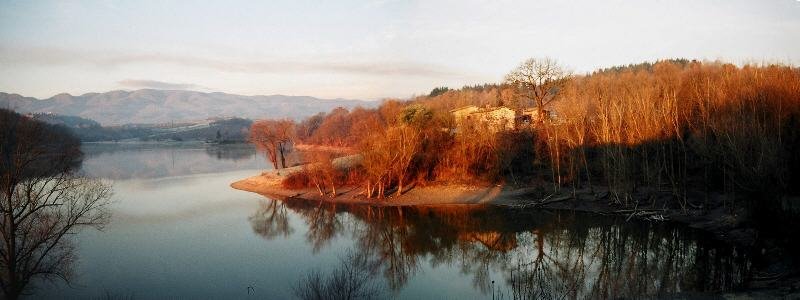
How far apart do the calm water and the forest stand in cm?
Result: 410

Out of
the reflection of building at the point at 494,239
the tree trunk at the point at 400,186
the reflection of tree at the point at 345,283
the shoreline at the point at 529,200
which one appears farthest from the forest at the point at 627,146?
the reflection of tree at the point at 345,283

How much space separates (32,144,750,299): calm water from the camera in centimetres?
1781

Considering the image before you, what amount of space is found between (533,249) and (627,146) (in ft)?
40.1

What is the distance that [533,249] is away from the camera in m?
24.1

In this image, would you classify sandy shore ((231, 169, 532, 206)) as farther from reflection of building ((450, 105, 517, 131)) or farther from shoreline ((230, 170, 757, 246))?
reflection of building ((450, 105, 517, 131))

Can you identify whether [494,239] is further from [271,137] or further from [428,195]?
[271,137]

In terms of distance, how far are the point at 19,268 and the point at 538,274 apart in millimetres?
21270

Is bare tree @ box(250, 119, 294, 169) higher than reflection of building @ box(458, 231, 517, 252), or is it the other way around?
bare tree @ box(250, 119, 294, 169)

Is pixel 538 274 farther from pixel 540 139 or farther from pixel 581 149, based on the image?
pixel 540 139

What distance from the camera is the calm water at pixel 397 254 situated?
17812 mm

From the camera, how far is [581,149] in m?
34.8

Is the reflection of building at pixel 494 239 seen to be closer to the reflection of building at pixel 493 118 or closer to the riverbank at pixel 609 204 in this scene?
the riverbank at pixel 609 204

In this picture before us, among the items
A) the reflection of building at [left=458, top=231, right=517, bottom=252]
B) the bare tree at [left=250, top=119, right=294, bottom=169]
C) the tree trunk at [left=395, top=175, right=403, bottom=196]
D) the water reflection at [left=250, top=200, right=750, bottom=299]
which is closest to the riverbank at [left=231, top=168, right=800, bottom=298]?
the tree trunk at [left=395, top=175, right=403, bottom=196]

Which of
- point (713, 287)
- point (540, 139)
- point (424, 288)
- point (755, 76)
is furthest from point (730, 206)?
point (424, 288)
